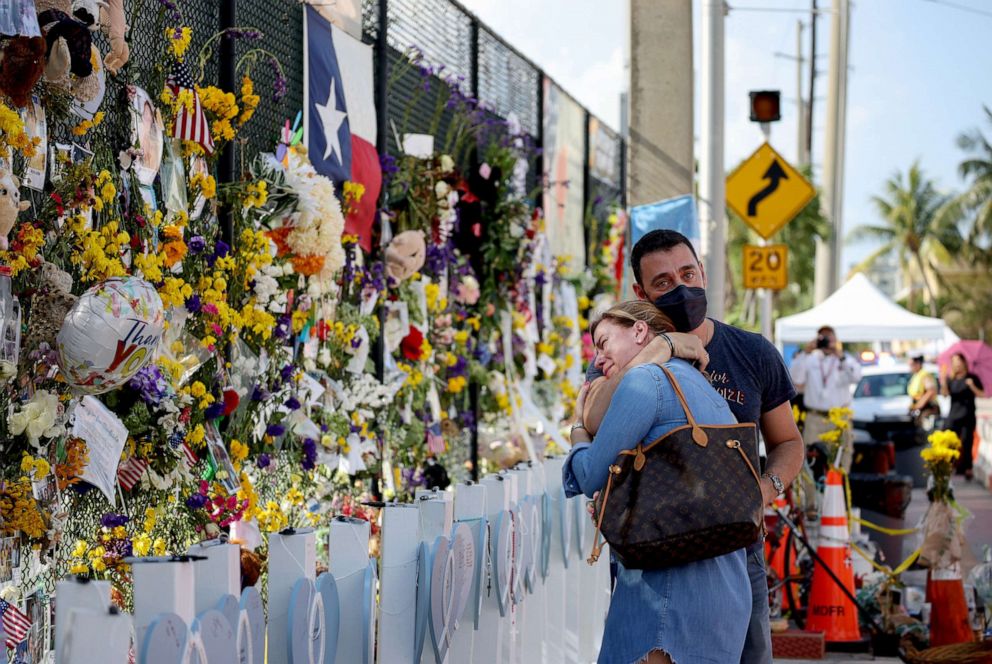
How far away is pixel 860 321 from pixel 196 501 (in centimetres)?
1741

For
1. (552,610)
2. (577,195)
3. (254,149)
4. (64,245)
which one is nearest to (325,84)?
(254,149)

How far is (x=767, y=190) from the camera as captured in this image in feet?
36.7

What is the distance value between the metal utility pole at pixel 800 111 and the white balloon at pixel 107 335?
3818 centimetres

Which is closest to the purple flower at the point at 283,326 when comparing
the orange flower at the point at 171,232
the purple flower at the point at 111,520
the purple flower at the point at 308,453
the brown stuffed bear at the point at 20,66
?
the purple flower at the point at 308,453

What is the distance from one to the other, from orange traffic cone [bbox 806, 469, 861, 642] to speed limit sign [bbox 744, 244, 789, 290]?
4.66m

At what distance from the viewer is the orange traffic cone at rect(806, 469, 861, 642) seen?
7.02 m

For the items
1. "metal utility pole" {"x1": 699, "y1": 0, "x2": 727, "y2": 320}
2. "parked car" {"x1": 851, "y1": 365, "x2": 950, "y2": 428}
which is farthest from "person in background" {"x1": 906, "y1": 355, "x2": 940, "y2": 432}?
"metal utility pole" {"x1": 699, "y1": 0, "x2": 727, "y2": 320}

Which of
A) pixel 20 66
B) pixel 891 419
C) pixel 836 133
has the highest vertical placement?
pixel 836 133

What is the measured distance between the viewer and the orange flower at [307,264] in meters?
6.25

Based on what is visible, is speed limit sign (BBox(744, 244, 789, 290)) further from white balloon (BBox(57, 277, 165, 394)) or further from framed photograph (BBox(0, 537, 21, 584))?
framed photograph (BBox(0, 537, 21, 584))

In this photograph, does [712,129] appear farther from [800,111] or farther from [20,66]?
[800,111]

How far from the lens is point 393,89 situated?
8.52m

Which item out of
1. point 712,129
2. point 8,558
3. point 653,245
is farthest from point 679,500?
point 712,129

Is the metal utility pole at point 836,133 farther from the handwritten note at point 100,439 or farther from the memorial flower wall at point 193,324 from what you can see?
the handwritten note at point 100,439
